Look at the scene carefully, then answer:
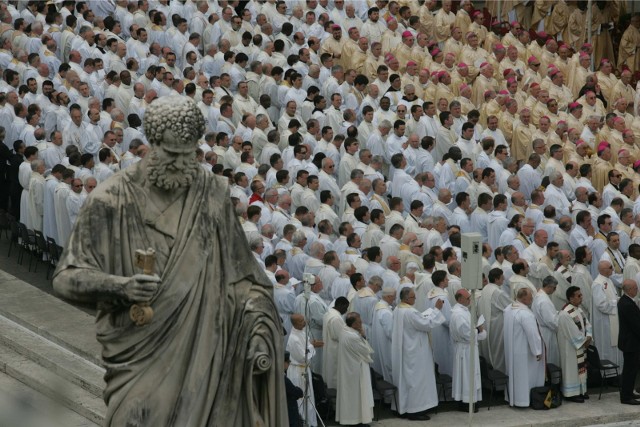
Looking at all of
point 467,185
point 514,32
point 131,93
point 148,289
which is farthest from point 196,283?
point 514,32

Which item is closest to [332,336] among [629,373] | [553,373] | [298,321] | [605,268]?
[298,321]

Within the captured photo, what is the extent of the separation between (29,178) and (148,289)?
14022mm

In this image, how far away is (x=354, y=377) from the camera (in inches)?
576

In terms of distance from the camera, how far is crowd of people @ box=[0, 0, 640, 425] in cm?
1560

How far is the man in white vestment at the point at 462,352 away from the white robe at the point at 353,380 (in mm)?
1209

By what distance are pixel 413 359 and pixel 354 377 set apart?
37.7 inches

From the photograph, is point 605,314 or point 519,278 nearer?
point 519,278

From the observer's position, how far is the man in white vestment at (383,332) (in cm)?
1545

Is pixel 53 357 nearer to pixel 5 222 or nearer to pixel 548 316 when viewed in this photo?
pixel 5 222

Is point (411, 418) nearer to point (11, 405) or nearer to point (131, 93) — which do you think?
point (131, 93)

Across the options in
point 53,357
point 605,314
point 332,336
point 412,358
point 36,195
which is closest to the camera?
point 53,357

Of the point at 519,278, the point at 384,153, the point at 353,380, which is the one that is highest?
the point at 384,153

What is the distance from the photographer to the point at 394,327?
1534 centimetres

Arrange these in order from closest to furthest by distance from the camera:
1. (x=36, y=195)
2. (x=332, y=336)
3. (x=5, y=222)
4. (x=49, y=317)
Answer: (x=332, y=336) → (x=49, y=317) → (x=36, y=195) → (x=5, y=222)
